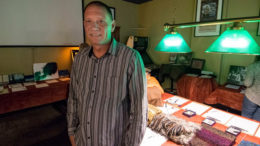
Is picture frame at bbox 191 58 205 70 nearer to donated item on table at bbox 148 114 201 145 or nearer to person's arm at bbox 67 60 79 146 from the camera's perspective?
donated item on table at bbox 148 114 201 145

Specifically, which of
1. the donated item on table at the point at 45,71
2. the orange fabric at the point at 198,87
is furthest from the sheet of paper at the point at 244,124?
the donated item on table at the point at 45,71

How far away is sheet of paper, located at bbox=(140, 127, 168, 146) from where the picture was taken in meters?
1.00

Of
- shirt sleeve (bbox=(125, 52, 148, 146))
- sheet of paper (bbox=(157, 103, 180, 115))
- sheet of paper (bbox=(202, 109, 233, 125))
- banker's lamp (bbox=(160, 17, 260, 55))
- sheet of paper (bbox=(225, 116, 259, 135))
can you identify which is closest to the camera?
shirt sleeve (bbox=(125, 52, 148, 146))

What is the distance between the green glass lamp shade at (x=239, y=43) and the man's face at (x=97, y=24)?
0.80 meters

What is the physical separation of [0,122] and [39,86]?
1.02m

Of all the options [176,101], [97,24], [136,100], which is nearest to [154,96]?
[176,101]

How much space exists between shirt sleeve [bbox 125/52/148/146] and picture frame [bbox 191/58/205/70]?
2824 millimetres

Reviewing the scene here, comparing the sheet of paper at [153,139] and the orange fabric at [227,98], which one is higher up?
the sheet of paper at [153,139]

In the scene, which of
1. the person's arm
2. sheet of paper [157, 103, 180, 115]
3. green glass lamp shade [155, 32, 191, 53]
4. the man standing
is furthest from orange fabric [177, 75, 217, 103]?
the person's arm

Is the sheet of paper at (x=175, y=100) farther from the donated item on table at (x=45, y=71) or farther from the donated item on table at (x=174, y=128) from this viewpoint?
the donated item on table at (x=45, y=71)

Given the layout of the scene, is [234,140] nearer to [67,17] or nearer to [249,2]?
[249,2]

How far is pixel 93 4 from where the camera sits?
83cm

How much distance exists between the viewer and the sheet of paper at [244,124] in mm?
1151

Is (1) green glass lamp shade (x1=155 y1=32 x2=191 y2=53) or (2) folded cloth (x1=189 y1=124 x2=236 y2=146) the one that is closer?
(2) folded cloth (x1=189 y1=124 x2=236 y2=146)
